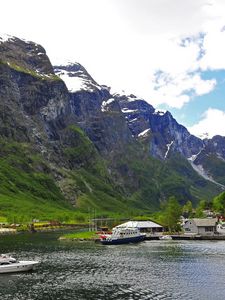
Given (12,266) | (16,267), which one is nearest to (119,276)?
(16,267)

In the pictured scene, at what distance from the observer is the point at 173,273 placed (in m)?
110

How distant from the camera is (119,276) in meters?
106

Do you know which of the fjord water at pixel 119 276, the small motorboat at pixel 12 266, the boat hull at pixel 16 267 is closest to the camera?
the fjord water at pixel 119 276

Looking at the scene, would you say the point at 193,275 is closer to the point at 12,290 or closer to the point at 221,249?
the point at 12,290

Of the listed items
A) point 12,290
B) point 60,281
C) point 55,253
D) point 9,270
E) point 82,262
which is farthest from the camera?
point 55,253

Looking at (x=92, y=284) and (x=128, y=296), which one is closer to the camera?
(x=128, y=296)

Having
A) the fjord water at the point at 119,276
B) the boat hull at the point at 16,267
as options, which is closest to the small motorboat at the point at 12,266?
the boat hull at the point at 16,267

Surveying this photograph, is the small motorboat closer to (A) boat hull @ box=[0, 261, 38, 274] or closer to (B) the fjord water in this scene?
(A) boat hull @ box=[0, 261, 38, 274]

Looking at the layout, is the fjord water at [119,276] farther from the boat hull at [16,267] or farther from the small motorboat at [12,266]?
the boat hull at [16,267]

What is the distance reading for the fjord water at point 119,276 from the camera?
87500mm

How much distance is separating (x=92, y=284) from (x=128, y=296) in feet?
46.6

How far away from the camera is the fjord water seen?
287 feet

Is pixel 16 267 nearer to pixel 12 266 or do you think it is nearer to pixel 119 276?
pixel 12 266

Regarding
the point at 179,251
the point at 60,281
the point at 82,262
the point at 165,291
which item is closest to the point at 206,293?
the point at 165,291
